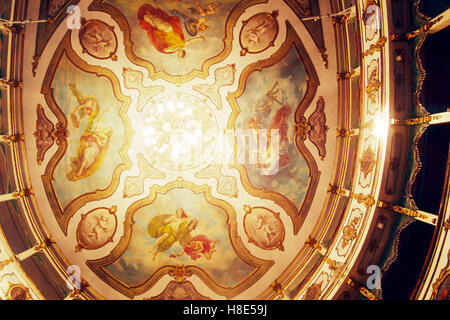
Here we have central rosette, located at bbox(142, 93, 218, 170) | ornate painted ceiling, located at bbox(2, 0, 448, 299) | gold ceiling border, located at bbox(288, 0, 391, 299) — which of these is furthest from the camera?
central rosette, located at bbox(142, 93, 218, 170)

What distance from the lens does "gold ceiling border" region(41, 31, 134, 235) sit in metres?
11.6

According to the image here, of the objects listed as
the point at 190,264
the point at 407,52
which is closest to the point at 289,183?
the point at 190,264

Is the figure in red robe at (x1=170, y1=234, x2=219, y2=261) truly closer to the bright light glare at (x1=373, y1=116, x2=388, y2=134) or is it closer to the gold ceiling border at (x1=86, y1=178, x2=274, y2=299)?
the gold ceiling border at (x1=86, y1=178, x2=274, y2=299)

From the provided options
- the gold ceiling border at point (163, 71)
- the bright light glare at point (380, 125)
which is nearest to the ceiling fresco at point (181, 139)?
the gold ceiling border at point (163, 71)

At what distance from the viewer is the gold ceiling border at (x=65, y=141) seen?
11.6 metres

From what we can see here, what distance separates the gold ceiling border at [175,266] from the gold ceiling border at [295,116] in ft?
5.23

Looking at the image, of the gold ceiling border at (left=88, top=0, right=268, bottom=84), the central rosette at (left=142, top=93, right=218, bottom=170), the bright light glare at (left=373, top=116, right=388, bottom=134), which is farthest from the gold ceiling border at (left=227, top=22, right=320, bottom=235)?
the bright light glare at (left=373, top=116, right=388, bottom=134)

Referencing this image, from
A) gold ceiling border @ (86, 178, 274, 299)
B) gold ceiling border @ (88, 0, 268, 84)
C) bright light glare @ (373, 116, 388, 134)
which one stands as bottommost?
gold ceiling border @ (86, 178, 274, 299)

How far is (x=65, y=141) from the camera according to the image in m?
12.5

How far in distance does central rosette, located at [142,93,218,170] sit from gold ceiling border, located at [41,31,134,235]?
3.00 ft
